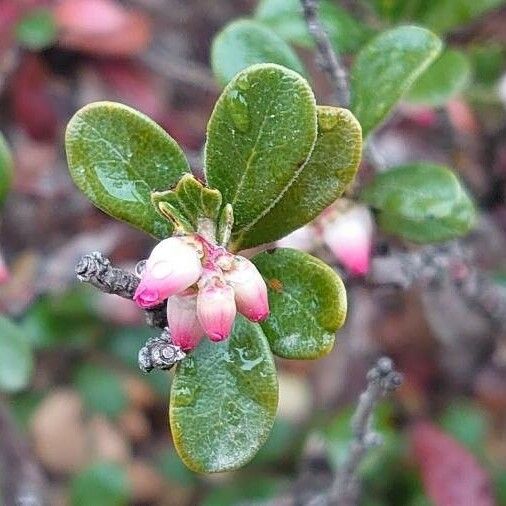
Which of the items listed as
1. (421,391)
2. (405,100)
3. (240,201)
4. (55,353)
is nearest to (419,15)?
(405,100)

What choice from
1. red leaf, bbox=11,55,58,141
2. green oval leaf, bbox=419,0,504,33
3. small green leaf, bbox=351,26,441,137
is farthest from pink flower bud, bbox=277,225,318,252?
red leaf, bbox=11,55,58,141

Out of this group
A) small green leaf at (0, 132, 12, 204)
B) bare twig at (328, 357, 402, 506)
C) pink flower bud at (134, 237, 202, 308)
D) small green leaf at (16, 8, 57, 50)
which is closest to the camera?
pink flower bud at (134, 237, 202, 308)

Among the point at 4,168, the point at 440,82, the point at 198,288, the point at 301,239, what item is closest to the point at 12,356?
the point at 4,168

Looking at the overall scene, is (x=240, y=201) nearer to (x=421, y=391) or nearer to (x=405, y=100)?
(x=405, y=100)

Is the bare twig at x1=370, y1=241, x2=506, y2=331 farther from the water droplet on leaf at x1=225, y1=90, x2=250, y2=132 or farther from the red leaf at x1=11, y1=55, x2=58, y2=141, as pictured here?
the red leaf at x1=11, y1=55, x2=58, y2=141

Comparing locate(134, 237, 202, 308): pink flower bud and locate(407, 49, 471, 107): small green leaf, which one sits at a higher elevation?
locate(134, 237, 202, 308): pink flower bud

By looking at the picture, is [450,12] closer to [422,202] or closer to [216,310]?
[422,202]

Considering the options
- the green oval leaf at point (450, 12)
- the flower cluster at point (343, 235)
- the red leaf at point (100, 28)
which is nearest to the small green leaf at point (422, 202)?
the flower cluster at point (343, 235)
